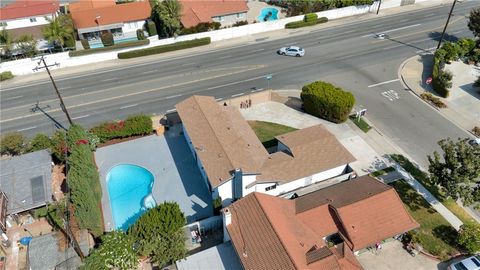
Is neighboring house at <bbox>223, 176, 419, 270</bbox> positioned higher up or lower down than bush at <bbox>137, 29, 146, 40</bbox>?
lower down

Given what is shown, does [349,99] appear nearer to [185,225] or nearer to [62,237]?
[185,225]

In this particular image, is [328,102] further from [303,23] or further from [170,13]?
[170,13]

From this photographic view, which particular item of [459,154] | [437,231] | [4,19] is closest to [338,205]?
[437,231]

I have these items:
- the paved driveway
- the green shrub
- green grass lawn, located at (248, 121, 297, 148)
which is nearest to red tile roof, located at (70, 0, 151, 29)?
the green shrub

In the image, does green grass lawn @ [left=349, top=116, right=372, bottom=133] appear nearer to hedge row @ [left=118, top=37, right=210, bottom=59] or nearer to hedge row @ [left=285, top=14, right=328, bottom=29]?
hedge row @ [left=285, top=14, right=328, bottom=29]

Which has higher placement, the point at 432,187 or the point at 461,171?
the point at 461,171

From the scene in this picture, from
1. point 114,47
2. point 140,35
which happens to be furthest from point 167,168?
point 140,35
